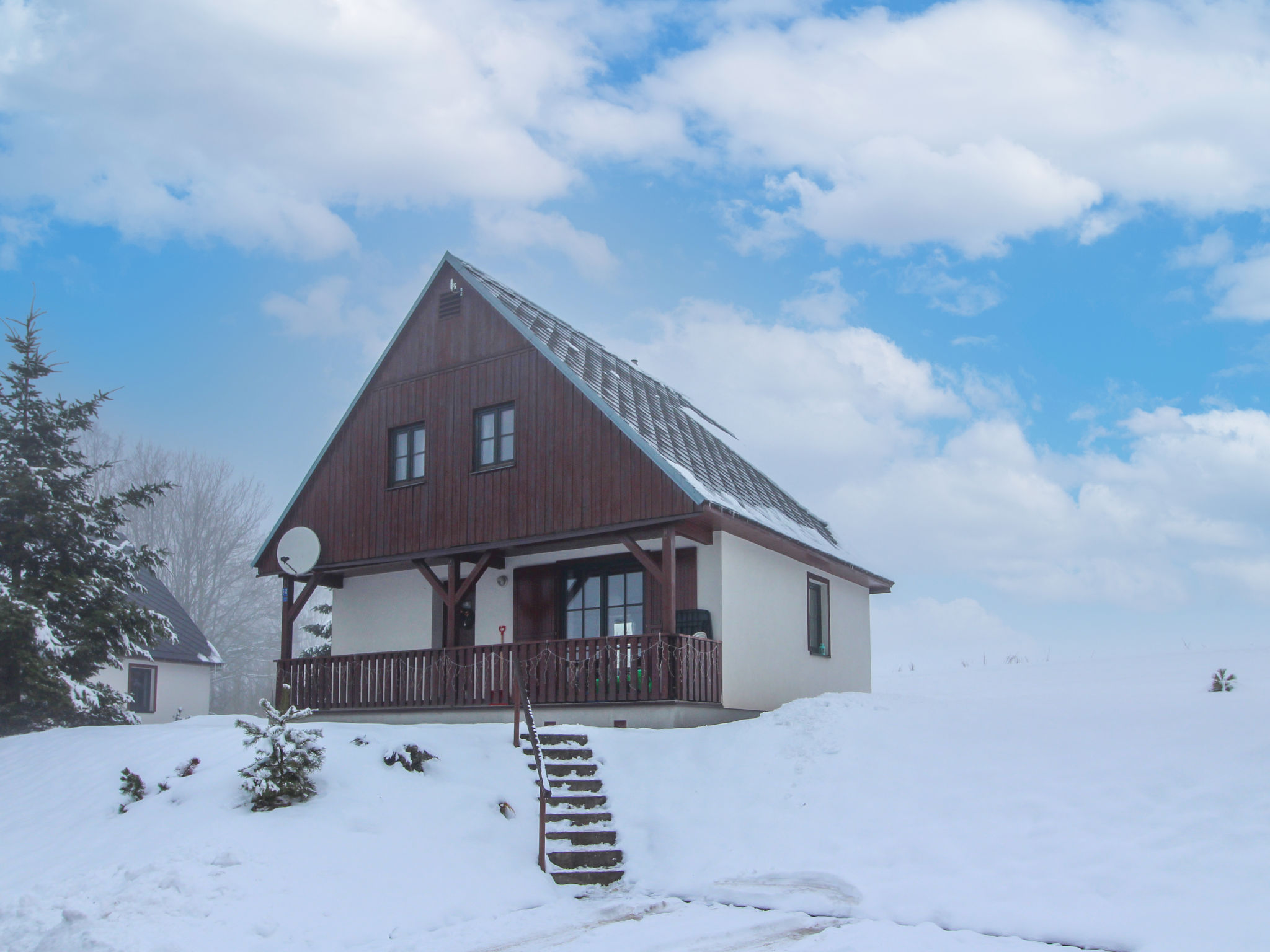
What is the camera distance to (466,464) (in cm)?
1645

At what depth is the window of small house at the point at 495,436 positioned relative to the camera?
637 inches

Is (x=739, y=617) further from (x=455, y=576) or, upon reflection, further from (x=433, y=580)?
(x=433, y=580)

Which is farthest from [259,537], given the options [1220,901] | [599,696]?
[1220,901]

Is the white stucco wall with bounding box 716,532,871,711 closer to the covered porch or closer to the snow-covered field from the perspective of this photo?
the covered porch

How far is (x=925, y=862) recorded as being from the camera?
9.02 metres

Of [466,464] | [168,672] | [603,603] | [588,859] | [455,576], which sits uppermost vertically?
[466,464]

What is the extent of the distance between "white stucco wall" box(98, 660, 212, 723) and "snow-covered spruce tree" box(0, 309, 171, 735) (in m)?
10.5

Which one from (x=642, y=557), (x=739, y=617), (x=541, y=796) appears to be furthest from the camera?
(x=739, y=617)

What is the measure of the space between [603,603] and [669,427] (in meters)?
2.98

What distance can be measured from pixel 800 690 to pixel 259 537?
2757 cm

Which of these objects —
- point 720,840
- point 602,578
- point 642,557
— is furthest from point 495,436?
point 720,840

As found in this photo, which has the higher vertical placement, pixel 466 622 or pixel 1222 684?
pixel 466 622

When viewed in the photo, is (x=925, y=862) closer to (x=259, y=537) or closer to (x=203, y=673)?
(x=203, y=673)

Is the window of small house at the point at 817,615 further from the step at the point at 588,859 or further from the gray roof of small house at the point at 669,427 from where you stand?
the step at the point at 588,859
